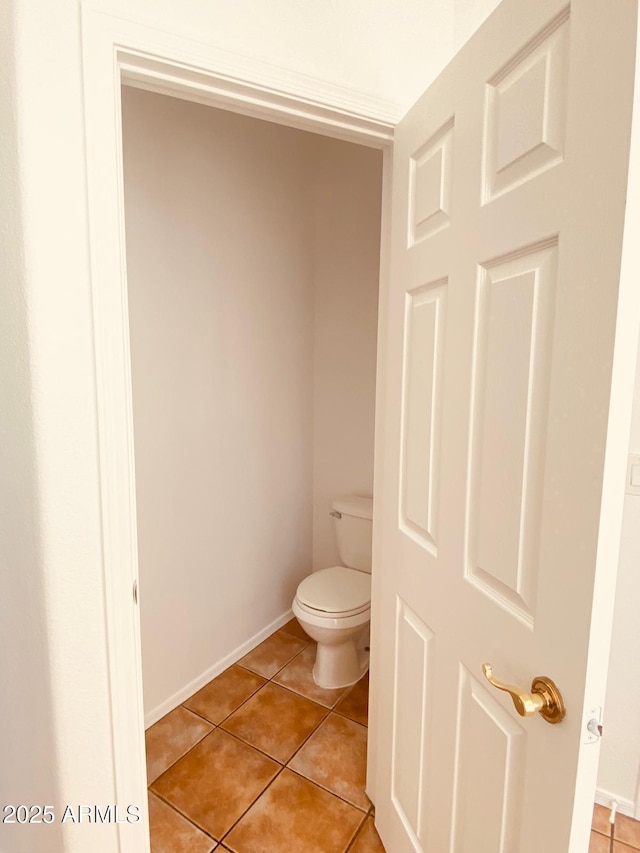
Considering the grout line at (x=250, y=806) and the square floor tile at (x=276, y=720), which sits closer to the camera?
the grout line at (x=250, y=806)

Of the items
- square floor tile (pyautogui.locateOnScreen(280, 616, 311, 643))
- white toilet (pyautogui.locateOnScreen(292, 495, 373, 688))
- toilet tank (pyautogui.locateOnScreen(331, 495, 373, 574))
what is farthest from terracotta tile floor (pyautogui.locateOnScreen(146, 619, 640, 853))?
toilet tank (pyautogui.locateOnScreen(331, 495, 373, 574))

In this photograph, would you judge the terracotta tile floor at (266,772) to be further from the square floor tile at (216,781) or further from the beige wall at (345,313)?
the beige wall at (345,313)

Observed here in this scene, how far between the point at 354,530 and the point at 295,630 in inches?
26.7

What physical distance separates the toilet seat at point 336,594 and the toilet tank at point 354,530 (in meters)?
0.08

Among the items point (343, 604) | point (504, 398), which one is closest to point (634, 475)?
point (504, 398)

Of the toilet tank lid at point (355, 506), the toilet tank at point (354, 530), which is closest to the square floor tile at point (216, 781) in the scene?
the toilet tank at point (354, 530)

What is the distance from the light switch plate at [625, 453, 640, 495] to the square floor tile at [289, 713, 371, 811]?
4.21 ft

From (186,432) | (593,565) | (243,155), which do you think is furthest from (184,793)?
(243,155)

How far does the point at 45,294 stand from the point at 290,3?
794 millimetres

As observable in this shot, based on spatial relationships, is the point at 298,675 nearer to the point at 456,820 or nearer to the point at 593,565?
the point at 456,820

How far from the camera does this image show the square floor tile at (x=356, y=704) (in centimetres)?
187

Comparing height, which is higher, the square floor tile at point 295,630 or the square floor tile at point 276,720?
the square floor tile at point 295,630

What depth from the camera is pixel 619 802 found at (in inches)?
57.9

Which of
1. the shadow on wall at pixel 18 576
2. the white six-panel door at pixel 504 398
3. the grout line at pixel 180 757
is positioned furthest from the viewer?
the grout line at pixel 180 757
